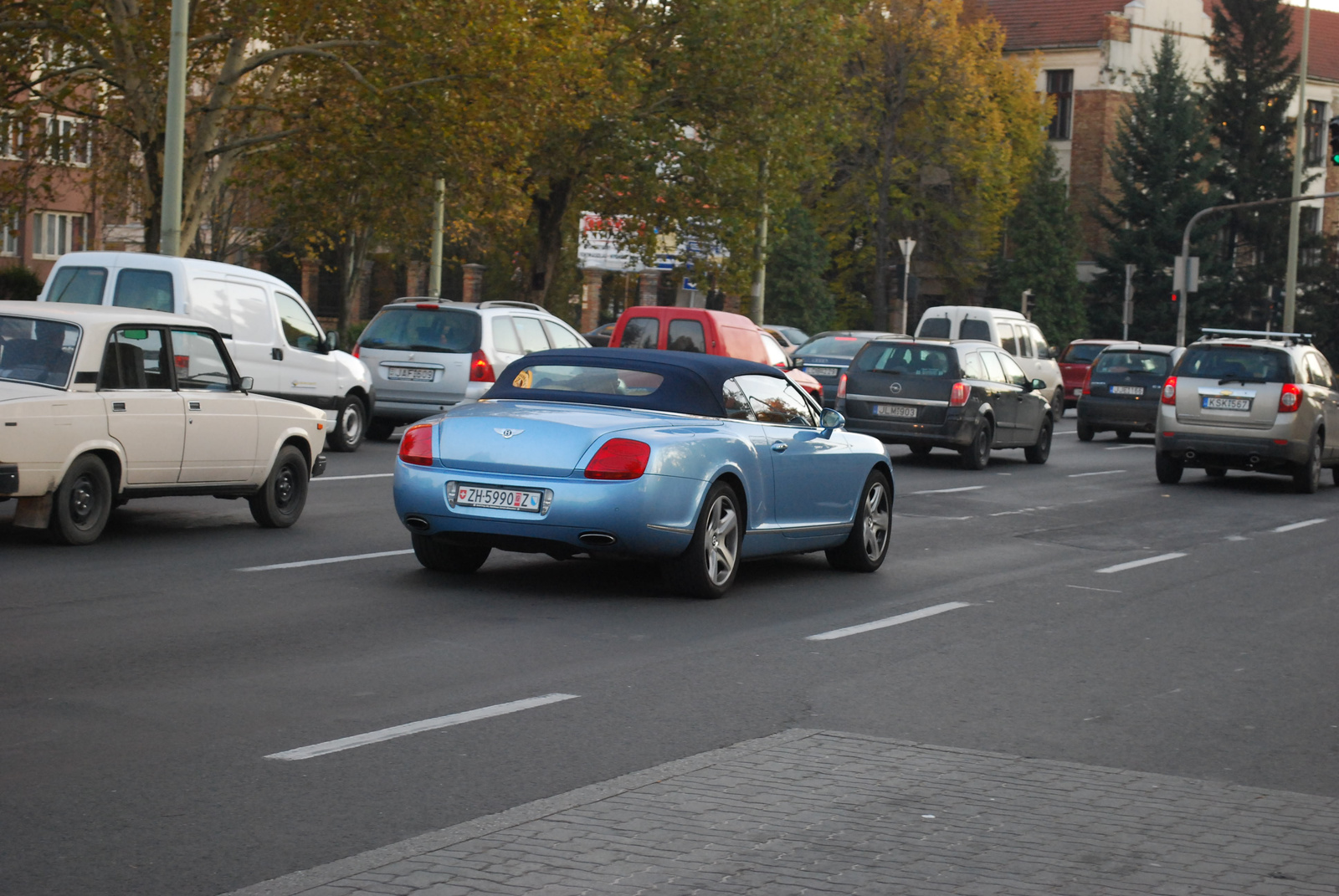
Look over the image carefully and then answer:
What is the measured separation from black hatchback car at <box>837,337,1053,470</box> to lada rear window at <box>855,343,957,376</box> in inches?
0.4

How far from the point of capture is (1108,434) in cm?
3616

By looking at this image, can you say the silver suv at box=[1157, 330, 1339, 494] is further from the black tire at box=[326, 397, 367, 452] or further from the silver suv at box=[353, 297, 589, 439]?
the black tire at box=[326, 397, 367, 452]

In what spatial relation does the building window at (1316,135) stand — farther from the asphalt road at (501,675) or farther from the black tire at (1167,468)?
the asphalt road at (501,675)

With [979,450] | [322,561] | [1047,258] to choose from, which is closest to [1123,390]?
[979,450]

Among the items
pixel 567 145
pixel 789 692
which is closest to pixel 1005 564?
pixel 789 692

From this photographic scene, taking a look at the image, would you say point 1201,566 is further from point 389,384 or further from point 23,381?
point 389,384

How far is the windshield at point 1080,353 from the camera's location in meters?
45.8

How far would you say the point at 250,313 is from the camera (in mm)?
20156

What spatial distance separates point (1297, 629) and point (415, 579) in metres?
5.20

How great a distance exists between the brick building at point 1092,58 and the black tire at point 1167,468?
57207 mm

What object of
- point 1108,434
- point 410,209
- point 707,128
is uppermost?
point 707,128

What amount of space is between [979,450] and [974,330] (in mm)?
12431

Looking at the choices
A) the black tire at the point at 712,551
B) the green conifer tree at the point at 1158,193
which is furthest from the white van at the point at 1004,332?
the green conifer tree at the point at 1158,193

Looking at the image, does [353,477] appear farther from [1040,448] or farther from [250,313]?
[1040,448]
